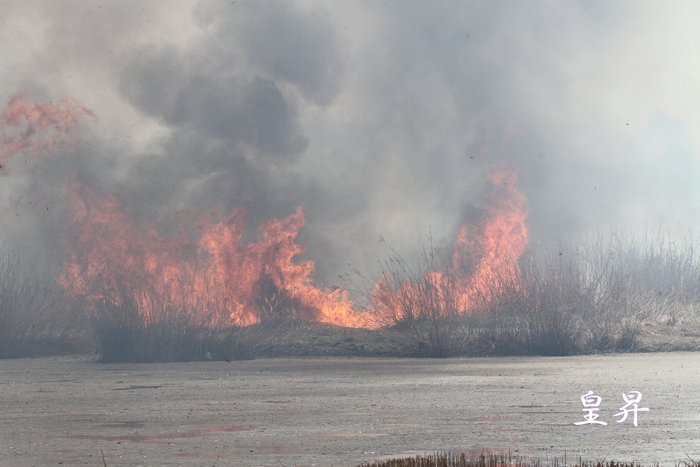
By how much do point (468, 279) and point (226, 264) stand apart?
7.18 m

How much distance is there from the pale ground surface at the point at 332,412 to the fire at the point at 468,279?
10.8 feet

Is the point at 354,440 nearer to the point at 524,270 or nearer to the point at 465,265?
the point at 524,270

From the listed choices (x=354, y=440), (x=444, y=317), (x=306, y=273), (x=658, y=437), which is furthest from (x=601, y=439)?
(x=306, y=273)

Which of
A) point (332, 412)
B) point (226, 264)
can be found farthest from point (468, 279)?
point (332, 412)

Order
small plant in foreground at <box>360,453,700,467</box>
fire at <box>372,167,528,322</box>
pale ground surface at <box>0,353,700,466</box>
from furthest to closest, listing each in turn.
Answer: fire at <box>372,167,528,322</box>, pale ground surface at <box>0,353,700,466</box>, small plant in foreground at <box>360,453,700,467</box>

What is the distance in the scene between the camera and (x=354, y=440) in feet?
38.6

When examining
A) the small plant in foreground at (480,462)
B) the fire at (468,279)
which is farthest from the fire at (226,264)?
the small plant in foreground at (480,462)

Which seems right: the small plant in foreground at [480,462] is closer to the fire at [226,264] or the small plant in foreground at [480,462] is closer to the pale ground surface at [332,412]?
the pale ground surface at [332,412]

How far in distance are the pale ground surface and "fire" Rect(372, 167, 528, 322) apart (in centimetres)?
329

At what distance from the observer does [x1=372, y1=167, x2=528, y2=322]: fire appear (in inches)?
1132

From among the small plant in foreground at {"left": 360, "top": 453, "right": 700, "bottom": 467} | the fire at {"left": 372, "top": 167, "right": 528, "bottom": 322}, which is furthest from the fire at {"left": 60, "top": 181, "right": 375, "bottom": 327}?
the small plant in foreground at {"left": 360, "top": 453, "right": 700, "bottom": 467}

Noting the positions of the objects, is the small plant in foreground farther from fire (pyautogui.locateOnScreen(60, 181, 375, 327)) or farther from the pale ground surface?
fire (pyautogui.locateOnScreen(60, 181, 375, 327))

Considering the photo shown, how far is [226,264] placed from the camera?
33.2 m

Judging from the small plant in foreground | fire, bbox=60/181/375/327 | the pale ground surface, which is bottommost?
the small plant in foreground
